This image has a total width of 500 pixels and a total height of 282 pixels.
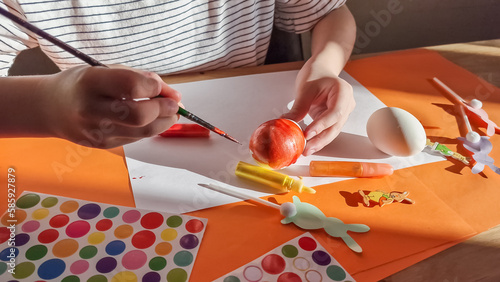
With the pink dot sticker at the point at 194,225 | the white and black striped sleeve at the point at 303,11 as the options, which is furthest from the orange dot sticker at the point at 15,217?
the white and black striped sleeve at the point at 303,11

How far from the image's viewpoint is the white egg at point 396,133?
609 mm

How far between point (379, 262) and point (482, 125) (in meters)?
0.38

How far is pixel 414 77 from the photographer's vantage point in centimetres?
83

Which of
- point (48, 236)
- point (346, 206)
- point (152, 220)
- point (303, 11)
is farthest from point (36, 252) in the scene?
point (303, 11)

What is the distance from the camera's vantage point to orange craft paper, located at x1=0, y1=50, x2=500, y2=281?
1.53 ft

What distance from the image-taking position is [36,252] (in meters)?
0.46

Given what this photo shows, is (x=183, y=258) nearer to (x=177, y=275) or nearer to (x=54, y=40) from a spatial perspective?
(x=177, y=275)

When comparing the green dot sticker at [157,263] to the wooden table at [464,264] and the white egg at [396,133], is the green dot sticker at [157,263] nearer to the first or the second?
the wooden table at [464,264]

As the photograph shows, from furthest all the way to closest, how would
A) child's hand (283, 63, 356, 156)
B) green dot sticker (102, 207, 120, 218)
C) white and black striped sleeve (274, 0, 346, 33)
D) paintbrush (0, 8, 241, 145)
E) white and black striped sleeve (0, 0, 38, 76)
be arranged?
white and black striped sleeve (274, 0, 346, 33)
white and black striped sleeve (0, 0, 38, 76)
child's hand (283, 63, 356, 156)
green dot sticker (102, 207, 120, 218)
paintbrush (0, 8, 241, 145)

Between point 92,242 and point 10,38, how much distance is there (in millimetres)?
501

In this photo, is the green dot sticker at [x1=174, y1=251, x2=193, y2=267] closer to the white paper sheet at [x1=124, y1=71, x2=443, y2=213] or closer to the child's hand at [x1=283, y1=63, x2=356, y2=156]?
the white paper sheet at [x1=124, y1=71, x2=443, y2=213]

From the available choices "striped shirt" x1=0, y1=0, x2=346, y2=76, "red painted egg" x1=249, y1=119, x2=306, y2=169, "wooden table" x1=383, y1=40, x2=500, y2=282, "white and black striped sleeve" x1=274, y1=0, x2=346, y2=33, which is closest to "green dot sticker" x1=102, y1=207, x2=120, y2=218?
"red painted egg" x1=249, y1=119, x2=306, y2=169

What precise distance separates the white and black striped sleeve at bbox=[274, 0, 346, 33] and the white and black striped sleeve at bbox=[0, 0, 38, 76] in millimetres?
524

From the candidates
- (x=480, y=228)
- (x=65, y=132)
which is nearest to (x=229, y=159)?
(x=65, y=132)
